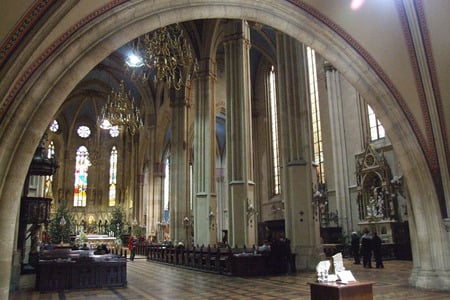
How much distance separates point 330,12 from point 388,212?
470 inches

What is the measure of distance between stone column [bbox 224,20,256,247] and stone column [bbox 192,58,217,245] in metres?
3.16

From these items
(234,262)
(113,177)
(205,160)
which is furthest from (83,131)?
(234,262)

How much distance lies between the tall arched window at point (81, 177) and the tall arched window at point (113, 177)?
8.03ft

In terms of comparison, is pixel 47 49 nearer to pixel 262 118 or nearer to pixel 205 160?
pixel 205 160

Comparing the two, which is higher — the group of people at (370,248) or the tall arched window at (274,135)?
the tall arched window at (274,135)

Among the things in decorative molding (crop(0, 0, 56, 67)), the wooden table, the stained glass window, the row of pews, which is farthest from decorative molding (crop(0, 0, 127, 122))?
the stained glass window

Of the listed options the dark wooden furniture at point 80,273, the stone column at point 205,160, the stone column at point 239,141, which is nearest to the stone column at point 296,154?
the stone column at point 239,141

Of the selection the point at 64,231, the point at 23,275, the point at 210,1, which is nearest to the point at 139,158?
the point at 64,231

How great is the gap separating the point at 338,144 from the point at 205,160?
7143 millimetres

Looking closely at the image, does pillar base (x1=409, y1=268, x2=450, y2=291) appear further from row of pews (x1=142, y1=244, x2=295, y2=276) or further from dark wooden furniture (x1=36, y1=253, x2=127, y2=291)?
dark wooden furniture (x1=36, y1=253, x2=127, y2=291)

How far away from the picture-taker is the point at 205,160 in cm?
2080

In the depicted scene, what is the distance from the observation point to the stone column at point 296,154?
12.8m

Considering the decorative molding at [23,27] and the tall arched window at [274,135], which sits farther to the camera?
the tall arched window at [274,135]

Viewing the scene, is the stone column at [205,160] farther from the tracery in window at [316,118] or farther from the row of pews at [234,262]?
the tracery in window at [316,118]
